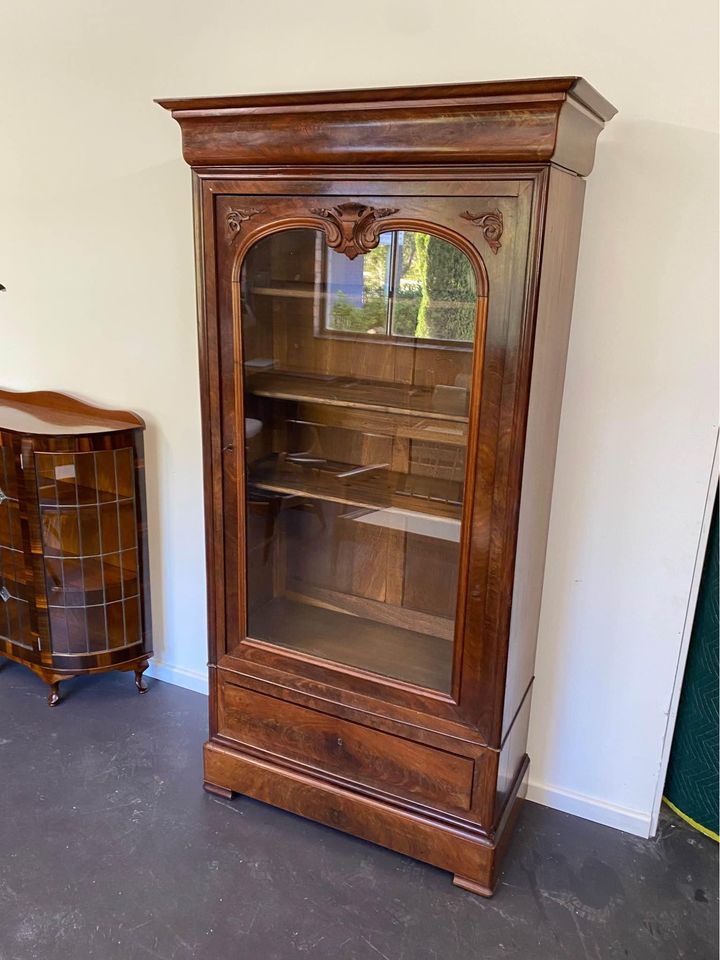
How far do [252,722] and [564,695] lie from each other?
859mm

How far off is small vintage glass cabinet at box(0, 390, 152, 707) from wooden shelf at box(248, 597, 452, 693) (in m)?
0.70

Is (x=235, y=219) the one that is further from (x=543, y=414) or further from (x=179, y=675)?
(x=179, y=675)

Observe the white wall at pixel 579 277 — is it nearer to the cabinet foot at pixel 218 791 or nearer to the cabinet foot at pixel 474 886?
the cabinet foot at pixel 474 886

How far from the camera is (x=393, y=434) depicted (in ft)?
6.12

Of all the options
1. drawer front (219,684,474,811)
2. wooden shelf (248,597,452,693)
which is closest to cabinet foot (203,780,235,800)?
drawer front (219,684,474,811)

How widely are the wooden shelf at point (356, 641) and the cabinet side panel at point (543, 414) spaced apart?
195 millimetres

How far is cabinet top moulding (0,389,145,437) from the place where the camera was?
7.60ft

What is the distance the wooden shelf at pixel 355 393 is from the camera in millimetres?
1754

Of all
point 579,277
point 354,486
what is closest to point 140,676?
point 354,486

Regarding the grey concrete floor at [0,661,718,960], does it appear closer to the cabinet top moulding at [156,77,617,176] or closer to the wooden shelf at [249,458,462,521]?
the wooden shelf at [249,458,462,521]

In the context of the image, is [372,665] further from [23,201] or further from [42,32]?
[42,32]

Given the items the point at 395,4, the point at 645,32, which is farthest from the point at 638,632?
the point at 395,4

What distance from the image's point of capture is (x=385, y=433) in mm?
1877

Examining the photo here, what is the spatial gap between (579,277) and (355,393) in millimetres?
602
